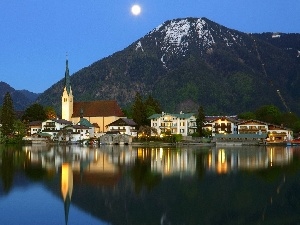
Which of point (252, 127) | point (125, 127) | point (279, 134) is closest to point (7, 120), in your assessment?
point (125, 127)

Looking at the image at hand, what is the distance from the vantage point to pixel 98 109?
92.3 meters

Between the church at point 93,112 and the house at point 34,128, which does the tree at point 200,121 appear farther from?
the house at point 34,128

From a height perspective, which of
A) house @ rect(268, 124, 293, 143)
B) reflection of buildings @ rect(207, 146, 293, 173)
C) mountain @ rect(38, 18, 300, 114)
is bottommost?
reflection of buildings @ rect(207, 146, 293, 173)

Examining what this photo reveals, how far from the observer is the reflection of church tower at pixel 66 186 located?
54.1ft

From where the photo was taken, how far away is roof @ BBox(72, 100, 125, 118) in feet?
298

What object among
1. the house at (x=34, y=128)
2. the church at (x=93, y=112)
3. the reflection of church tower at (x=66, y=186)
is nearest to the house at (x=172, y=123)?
the church at (x=93, y=112)

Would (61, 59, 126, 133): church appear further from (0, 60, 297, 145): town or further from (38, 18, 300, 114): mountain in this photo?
(38, 18, 300, 114): mountain

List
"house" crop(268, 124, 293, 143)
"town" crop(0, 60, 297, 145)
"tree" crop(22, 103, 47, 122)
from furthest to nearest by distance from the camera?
"tree" crop(22, 103, 47, 122) < "house" crop(268, 124, 293, 143) < "town" crop(0, 60, 297, 145)

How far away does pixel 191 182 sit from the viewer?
22.0m

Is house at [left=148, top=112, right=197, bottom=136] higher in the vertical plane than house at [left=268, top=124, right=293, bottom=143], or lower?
higher

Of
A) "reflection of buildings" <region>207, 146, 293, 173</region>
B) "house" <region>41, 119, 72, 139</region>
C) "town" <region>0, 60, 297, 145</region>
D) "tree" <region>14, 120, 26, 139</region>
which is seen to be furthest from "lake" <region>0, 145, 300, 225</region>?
"house" <region>41, 119, 72, 139</region>

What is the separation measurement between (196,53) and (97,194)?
176345mm

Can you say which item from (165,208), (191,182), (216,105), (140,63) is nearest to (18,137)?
(191,182)

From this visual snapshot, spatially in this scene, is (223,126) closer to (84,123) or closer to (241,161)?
(84,123)
